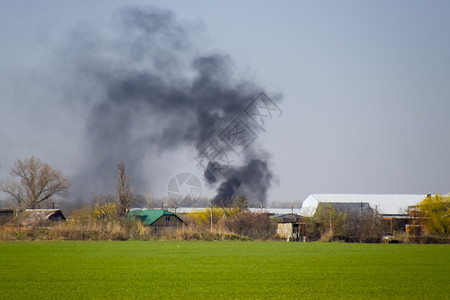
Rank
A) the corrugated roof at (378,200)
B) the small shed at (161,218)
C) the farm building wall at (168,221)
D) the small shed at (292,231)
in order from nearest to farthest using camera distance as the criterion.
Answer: the small shed at (292,231) < the small shed at (161,218) < the farm building wall at (168,221) < the corrugated roof at (378,200)

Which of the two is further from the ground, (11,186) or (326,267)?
(11,186)

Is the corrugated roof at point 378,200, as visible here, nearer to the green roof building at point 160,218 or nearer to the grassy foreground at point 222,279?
the green roof building at point 160,218

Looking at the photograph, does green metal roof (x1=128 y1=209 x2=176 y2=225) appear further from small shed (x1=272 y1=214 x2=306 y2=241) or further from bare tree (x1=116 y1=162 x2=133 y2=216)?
small shed (x1=272 y1=214 x2=306 y2=241)

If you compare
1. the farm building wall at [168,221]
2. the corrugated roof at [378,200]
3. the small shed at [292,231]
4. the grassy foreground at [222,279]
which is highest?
the corrugated roof at [378,200]

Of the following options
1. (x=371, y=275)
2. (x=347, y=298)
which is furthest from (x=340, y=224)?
(x=347, y=298)

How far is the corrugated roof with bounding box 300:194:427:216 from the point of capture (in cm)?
6575

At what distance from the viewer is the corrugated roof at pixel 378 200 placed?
6575 cm

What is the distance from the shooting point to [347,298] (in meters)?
9.77

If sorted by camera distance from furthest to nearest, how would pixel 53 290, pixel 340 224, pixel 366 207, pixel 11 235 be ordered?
pixel 366 207
pixel 340 224
pixel 11 235
pixel 53 290

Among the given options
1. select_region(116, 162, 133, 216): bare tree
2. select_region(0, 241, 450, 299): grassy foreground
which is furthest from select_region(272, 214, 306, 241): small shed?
select_region(0, 241, 450, 299): grassy foreground

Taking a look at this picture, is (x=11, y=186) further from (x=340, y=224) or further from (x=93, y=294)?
(x=93, y=294)

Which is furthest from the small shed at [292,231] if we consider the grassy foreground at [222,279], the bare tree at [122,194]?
the grassy foreground at [222,279]

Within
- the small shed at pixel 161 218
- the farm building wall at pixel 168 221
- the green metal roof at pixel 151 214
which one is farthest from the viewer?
the farm building wall at pixel 168 221

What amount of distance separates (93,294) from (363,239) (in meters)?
29.8
